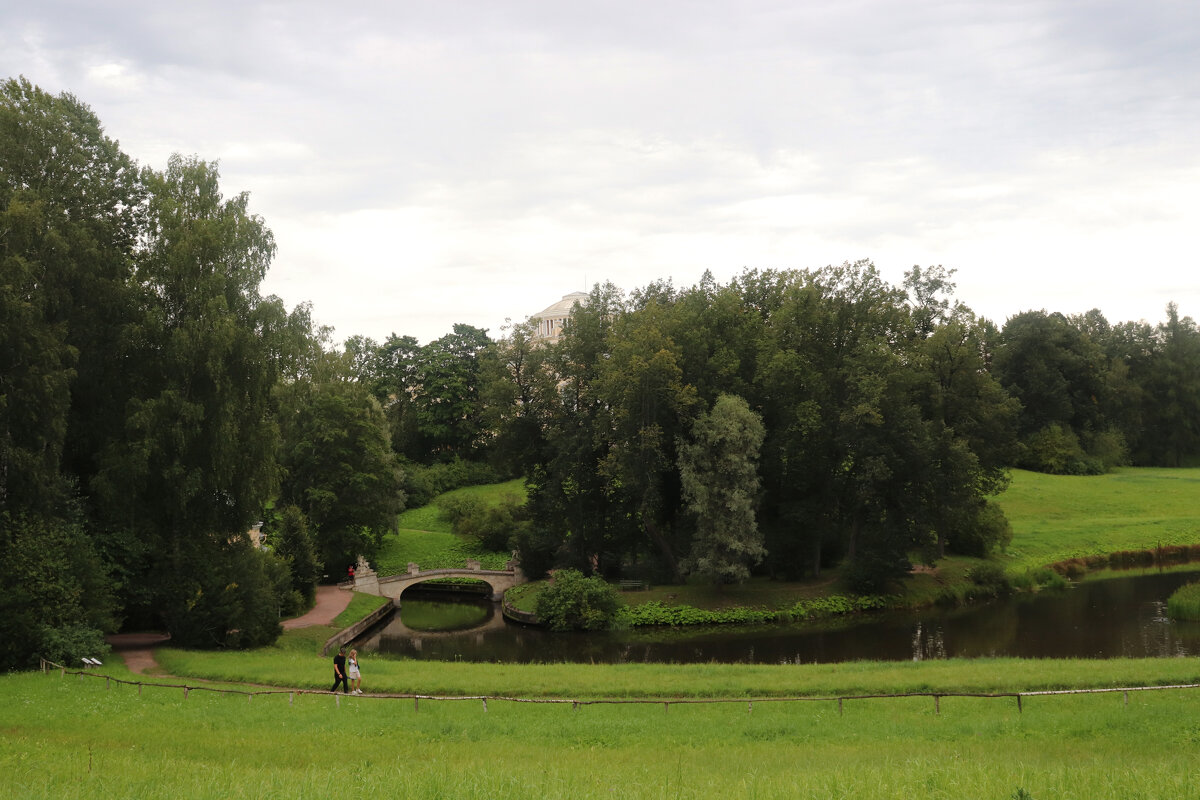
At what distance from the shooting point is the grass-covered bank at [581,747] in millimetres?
10242

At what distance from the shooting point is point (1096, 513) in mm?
65438

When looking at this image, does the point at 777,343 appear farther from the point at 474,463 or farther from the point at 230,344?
the point at 474,463

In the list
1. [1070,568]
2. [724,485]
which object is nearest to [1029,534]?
[1070,568]

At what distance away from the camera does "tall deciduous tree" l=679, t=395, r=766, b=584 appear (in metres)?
42.7

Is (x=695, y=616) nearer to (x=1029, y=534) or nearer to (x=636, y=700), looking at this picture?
(x=636, y=700)

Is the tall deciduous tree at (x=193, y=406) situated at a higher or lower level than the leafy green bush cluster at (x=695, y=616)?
higher

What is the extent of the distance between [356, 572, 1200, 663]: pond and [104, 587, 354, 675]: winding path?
8.10ft

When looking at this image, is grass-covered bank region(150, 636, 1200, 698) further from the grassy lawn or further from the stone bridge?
the stone bridge

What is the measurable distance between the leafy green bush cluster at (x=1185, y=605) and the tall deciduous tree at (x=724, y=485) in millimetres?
17676

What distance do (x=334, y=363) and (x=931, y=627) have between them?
3819 cm

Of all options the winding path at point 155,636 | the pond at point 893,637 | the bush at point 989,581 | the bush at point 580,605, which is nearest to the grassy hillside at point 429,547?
the winding path at point 155,636

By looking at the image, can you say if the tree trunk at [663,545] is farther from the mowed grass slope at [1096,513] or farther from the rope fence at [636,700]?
the rope fence at [636,700]

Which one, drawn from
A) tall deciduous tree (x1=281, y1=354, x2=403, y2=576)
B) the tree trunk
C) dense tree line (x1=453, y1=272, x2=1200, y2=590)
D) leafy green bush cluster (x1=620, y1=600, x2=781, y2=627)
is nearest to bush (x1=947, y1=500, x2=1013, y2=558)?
dense tree line (x1=453, y1=272, x2=1200, y2=590)

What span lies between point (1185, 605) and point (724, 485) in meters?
20.3
